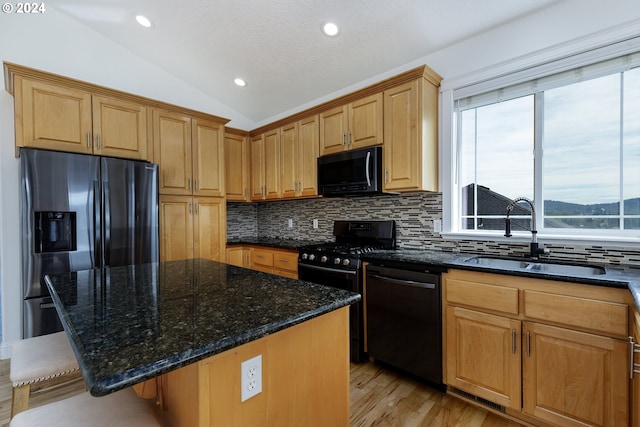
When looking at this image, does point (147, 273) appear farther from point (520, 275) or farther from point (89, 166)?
point (520, 275)

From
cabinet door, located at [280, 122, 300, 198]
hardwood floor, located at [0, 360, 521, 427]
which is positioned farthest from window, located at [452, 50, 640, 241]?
cabinet door, located at [280, 122, 300, 198]

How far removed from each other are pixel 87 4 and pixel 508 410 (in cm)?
452

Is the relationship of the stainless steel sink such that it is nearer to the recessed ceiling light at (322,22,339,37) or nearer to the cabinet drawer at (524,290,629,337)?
the cabinet drawer at (524,290,629,337)

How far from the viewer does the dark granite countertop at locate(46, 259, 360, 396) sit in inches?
25.3

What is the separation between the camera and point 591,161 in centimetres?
207

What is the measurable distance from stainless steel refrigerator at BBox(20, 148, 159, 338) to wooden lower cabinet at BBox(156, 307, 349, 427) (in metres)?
1.90

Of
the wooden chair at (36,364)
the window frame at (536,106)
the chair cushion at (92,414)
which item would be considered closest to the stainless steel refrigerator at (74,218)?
the wooden chair at (36,364)

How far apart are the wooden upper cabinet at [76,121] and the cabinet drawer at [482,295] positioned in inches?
116

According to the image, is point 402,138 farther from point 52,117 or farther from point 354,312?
point 52,117

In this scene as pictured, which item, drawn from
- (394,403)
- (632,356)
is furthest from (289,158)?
(632,356)

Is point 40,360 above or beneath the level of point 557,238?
beneath

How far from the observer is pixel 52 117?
247cm

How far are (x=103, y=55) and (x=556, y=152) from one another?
425 cm

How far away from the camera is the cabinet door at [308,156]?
10.5 ft
